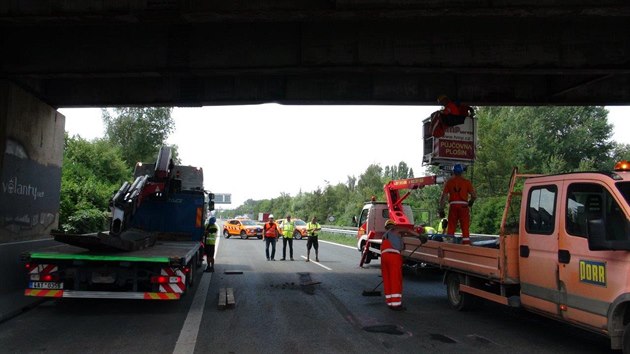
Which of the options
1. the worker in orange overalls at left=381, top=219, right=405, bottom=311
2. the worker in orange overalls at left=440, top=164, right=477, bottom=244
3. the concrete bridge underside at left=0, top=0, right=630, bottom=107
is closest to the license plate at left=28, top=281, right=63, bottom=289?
the concrete bridge underside at left=0, top=0, right=630, bottom=107

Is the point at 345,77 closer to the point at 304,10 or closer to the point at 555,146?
the point at 304,10

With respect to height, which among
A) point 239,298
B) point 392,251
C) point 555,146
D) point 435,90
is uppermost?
point 555,146

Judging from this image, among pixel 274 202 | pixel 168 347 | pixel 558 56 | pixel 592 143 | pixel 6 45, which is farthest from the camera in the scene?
pixel 274 202

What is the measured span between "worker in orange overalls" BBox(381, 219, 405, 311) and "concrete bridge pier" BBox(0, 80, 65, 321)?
257 inches

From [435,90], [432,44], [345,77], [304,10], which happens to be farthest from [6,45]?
[435,90]

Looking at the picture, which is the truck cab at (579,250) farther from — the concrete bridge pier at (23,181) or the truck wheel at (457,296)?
the concrete bridge pier at (23,181)

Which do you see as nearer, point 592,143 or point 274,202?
point 592,143

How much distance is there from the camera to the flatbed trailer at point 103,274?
8.07 m

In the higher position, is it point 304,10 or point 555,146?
point 555,146

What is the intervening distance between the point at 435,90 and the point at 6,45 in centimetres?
930

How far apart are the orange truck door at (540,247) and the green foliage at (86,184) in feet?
46.3

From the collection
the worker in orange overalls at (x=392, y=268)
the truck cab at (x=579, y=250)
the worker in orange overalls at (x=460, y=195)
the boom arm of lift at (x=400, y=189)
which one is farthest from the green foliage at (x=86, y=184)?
the truck cab at (x=579, y=250)

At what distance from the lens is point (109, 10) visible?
7.87 m

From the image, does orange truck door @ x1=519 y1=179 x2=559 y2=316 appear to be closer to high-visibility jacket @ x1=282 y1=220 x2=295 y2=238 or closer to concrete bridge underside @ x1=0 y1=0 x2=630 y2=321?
concrete bridge underside @ x1=0 y1=0 x2=630 y2=321
